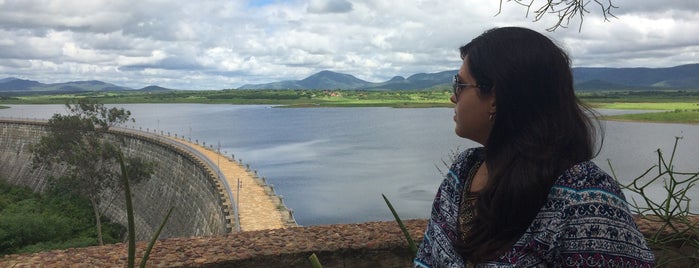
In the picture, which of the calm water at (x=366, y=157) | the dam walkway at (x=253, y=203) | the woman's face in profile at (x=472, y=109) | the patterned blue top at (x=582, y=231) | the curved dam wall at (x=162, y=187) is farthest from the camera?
the calm water at (x=366, y=157)

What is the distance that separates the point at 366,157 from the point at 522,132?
4136cm

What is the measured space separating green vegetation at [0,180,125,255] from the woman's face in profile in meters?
28.1

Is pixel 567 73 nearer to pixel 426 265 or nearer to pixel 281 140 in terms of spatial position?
pixel 426 265

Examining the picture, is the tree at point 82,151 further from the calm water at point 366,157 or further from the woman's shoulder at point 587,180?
the woman's shoulder at point 587,180

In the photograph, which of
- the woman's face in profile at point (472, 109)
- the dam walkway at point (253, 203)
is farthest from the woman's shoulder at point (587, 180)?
the dam walkway at point (253, 203)

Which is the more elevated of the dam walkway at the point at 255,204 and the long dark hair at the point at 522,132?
the long dark hair at the point at 522,132

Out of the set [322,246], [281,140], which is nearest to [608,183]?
[322,246]

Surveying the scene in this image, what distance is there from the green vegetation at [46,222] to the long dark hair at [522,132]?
1109 inches

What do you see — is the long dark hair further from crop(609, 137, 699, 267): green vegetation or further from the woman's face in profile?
crop(609, 137, 699, 267): green vegetation

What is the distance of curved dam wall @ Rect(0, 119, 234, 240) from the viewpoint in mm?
23391

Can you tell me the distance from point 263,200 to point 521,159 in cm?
2009

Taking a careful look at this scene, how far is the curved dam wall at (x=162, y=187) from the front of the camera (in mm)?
23391

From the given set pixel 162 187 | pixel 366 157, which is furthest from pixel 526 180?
pixel 366 157

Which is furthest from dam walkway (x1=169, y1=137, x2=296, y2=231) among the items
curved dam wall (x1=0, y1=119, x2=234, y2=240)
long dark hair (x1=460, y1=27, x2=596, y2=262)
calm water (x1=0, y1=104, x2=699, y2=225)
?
long dark hair (x1=460, y1=27, x2=596, y2=262)
